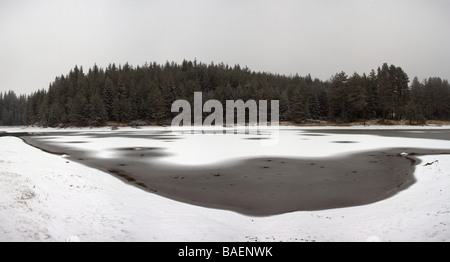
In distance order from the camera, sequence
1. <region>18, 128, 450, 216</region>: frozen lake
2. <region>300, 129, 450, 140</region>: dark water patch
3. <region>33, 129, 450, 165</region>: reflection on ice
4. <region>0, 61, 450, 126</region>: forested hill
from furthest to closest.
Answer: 1. <region>0, 61, 450, 126</region>: forested hill
2. <region>300, 129, 450, 140</region>: dark water patch
3. <region>33, 129, 450, 165</region>: reflection on ice
4. <region>18, 128, 450, 216</region>: frozen lake

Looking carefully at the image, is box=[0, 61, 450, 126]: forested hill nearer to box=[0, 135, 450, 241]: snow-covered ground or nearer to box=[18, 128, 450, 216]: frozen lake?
box=[18, 128, 450, 216]: frozen lake

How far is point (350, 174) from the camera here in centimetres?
1773

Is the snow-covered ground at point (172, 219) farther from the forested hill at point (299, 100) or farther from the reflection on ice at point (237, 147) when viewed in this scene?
the forested hill at point (299, 100)

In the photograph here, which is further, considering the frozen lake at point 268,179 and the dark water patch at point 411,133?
the dark water patch at point 411,133

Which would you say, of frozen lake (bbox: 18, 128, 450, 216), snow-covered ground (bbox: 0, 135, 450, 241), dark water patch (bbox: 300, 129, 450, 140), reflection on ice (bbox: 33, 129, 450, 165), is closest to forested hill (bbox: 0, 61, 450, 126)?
dark water patch (bbox: 300, 129, 450, 140)

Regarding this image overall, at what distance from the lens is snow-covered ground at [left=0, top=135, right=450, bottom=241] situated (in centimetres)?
816

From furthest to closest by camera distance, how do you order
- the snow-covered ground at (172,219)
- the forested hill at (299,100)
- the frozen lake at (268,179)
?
the forested hill at (299,100), the frozen lake at (268,179), the snow-covered ground at (172,219)

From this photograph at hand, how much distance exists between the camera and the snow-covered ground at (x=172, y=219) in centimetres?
816

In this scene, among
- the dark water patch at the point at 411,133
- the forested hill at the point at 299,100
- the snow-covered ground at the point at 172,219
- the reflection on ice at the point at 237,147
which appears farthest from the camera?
the forested hill at the point at 299,100

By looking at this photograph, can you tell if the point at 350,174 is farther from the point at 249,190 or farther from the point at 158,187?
the point at 158,187

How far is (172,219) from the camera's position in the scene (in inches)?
392

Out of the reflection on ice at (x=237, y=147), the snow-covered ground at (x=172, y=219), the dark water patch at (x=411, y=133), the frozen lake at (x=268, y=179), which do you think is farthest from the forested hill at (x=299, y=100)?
the snow-covered ground at (x=172, y=219)

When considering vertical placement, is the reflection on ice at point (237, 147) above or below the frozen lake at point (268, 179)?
above

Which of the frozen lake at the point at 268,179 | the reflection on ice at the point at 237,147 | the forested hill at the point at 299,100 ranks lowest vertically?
the frozen lake at the point at 268,179
